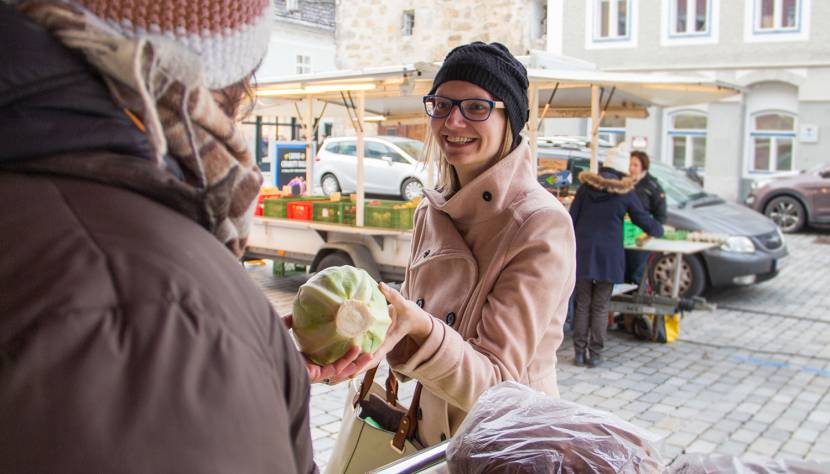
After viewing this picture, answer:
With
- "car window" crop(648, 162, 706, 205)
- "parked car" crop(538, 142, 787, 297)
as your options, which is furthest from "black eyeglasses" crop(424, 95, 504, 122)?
"car window" crop(648, 162, 706, 205)

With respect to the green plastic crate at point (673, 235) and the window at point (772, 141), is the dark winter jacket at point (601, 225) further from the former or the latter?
the window at point (772, 141)

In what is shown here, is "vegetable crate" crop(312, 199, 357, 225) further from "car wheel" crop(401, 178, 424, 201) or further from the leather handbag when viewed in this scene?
"car wheel" crop(401, 178, 424, 201)

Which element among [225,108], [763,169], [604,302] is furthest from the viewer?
[763,169]

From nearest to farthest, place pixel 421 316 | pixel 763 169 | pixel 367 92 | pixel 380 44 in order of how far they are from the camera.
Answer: pixel 421 316
pixel 367 92
pixel 763 169
pixel 380 44

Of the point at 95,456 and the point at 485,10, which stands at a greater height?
the point at 485,10

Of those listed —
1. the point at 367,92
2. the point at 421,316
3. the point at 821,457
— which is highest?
the point at 367,92

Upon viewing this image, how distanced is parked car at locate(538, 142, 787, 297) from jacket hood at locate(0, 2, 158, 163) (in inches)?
364

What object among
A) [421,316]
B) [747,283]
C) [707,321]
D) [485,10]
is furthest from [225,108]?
[485,10]

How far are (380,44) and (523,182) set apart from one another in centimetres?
2528

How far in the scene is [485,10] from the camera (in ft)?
80.4

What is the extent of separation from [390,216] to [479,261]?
692 centimetres

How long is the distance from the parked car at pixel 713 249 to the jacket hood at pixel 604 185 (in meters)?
2.67

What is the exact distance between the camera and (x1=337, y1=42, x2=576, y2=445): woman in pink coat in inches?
84.4

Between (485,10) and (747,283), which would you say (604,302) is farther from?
(485,10)
